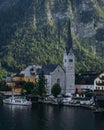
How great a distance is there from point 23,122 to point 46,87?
202 feet

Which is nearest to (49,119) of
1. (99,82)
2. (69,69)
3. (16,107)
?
(16,107)

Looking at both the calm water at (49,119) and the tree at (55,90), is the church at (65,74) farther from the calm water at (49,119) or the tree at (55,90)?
the calm water at (49,119)

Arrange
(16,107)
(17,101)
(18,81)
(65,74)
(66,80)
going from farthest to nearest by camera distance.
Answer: (18,81) < (65,74) < (66,80) < (17,101) < (16,107)

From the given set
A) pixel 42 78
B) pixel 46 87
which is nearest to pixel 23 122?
pixel 42 78

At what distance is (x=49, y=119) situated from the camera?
9400 cm

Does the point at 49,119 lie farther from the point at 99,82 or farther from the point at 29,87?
the point at 99,82

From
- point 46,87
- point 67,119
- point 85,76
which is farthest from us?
point 85,76

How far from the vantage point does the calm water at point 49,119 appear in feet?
278

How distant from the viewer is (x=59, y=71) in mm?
151375

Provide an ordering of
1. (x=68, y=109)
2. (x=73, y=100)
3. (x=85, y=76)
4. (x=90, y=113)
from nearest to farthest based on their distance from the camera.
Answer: (x=90, y=113) → (x=68, y=109) → (x=73, y=100) → (x=85, y=76)

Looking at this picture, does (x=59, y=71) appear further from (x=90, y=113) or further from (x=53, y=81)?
(x=90, y=113)

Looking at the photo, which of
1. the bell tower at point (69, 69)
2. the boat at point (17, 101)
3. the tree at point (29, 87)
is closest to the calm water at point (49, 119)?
the boat at point (17, 101)

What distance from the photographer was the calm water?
8469 centimetres

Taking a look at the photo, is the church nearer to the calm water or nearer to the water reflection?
the water reflection
